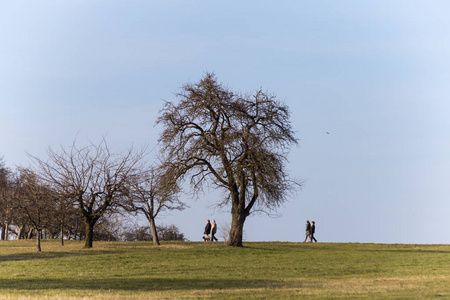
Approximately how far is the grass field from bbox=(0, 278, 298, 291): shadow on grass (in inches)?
1.4

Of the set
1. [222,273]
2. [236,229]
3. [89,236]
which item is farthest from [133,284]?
[89,236]

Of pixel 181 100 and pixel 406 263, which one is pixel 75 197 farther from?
pixel 406 263

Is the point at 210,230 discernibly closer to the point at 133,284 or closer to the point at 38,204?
the point at 38,204

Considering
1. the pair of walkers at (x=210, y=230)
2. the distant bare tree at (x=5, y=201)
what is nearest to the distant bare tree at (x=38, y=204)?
the distant bare tree at (x=5, y=201)

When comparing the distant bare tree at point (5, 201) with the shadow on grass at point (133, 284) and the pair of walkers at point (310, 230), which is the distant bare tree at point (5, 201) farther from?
the pair of walkers at point (310, 230)

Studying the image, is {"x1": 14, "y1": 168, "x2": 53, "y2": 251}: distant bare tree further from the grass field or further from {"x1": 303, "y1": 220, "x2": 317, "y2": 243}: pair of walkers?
{"x1": 303, "y1": 220, "x2": 317, "y2": 243}: pair of walkers

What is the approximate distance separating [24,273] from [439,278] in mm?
18849

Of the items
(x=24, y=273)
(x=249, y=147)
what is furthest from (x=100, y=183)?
(x=24, y=273)

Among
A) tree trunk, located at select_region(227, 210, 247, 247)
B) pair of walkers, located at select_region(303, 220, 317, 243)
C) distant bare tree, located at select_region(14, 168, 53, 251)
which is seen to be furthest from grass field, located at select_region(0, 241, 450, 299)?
pair of walkers, located at select_region(303, 220, 317, 243)

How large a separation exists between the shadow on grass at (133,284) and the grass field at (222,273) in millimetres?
36

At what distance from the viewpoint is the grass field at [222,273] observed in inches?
699

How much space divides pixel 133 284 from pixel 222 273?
17.5 feet

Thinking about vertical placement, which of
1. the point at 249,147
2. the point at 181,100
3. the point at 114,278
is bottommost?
the point at 114,278

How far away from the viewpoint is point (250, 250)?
121ft
